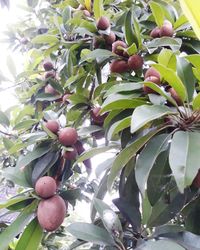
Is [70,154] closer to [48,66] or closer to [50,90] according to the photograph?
[50,90]

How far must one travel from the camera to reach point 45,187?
791mm

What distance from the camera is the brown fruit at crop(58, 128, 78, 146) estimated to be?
2.87 ft

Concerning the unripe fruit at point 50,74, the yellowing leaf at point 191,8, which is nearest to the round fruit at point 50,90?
the unripe fruit at point 50,74

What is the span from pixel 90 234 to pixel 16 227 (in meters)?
0.20

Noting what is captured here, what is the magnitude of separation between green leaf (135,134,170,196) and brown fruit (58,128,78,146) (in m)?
0.27

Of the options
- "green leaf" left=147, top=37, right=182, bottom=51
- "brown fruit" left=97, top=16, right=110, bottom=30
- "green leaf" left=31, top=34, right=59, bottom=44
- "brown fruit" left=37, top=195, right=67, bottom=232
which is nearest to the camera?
"brown fruit" left=37, top=195, right=67, bottom=232

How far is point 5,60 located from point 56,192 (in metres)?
0.86

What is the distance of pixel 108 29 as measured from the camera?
1.02 meters

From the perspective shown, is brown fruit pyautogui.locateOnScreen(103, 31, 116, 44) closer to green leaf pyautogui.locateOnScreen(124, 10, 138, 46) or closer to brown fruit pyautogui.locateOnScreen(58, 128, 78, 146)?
Answer: green leaf pyautogui.locateOnScreen(124, 10, 138, 46)

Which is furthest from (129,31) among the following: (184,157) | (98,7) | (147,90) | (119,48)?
(184,157)

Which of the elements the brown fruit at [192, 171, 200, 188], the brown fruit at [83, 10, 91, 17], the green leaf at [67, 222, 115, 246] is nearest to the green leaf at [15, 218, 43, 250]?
the green leaf at [67, 222, 115, 246]

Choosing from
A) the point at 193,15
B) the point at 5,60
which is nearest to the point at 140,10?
the point at 5,60

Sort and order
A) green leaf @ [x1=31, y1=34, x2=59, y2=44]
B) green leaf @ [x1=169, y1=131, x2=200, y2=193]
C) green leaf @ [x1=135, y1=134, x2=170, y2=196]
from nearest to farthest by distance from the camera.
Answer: green leaf @ [x1=169, y1=131, x2=200, y2=193] < green leaf @ [x1=135, y1=134, x2=170, y2=196] < green leaf @ [x1=31, y1=34, x2=59, y2=44]

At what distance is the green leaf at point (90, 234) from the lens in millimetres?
687
